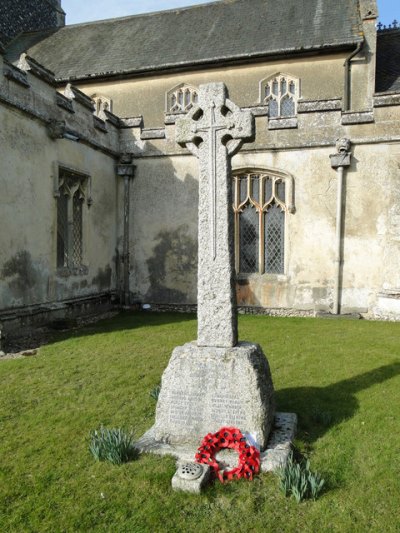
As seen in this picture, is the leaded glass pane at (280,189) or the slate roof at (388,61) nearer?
the leaded glass pane at (280,189)

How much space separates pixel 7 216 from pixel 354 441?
7140 mm

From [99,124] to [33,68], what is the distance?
264 cm

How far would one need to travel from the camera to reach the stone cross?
4.10 m

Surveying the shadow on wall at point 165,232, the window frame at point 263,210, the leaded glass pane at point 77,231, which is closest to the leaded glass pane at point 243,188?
the window frame at point 263,210

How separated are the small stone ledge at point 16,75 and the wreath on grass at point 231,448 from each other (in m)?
7.70

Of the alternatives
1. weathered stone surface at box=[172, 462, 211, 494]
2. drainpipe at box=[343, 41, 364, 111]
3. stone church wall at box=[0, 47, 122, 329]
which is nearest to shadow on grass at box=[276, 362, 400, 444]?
weathered stone surface at box=[172, 462, 211, 494]

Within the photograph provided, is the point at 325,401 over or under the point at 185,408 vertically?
under

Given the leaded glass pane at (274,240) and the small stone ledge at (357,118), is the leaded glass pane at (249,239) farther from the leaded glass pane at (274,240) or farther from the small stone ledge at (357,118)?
the small stone ledge at (357,118)

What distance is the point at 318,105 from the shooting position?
1102 cm

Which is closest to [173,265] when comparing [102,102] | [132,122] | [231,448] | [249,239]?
[249,239]

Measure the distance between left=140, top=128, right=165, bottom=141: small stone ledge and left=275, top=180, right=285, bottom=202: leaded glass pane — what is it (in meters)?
3.32

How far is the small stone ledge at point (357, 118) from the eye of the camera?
420 inches

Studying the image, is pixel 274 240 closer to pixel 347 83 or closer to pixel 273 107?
pixel 273 107

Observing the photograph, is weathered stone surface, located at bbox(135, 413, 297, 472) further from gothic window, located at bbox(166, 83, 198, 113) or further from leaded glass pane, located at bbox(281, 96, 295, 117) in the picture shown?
gothic window, located at bbox(166, 83, 198, 113)
